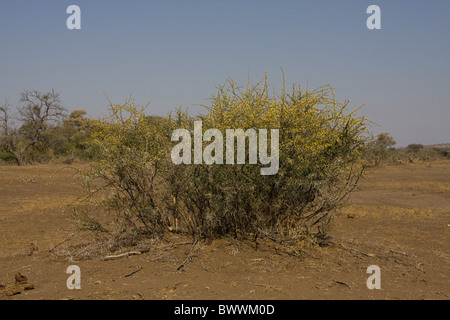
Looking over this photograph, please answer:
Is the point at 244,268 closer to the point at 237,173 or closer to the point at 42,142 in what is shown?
the point at 237,173

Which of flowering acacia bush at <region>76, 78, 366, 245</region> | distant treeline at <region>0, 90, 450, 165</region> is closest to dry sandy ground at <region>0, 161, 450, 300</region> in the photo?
flowering acacia bush at <region>76, 78, 366, 245</region>

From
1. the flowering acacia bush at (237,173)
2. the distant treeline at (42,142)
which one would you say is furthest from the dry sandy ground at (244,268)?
the distant treeline at (42,142)

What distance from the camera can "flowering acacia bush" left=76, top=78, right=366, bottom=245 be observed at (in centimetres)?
623

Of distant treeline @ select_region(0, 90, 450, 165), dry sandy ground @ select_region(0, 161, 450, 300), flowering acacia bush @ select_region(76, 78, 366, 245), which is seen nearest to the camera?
dry sandy ground @ select_region(0, 161, 450, 300)

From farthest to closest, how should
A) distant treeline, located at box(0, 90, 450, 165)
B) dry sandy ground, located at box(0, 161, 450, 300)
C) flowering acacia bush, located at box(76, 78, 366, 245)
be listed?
1. distant treeline, located at box(0, 90, 450, 165)
2. flowering acacia bush, located at box(76, 78, 366, 245)
3. dry sandy ground, located at box(0, 161, 450, 300)

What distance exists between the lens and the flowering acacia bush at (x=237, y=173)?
6.23m

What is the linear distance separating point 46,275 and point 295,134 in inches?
154

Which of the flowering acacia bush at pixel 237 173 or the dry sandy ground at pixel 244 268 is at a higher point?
the flowering acacia bush at pixel 237 173

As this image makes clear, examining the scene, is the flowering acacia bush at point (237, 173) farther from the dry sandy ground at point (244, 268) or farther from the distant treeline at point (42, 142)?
the distant treeline at point (42, 142)

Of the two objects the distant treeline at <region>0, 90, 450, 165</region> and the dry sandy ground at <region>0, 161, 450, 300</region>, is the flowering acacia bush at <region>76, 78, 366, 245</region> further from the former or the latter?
the distant treeline at <region>0, 90, 450, 165</region>

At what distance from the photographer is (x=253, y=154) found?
6051 millimetres

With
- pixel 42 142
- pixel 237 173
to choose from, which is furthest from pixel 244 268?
pixel 42 142

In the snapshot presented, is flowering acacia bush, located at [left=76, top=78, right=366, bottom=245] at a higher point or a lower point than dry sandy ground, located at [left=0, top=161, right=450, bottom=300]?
higher

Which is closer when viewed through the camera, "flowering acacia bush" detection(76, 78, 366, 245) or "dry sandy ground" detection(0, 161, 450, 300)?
"dry sandy ground" detection(0, 161, 450, 300)
